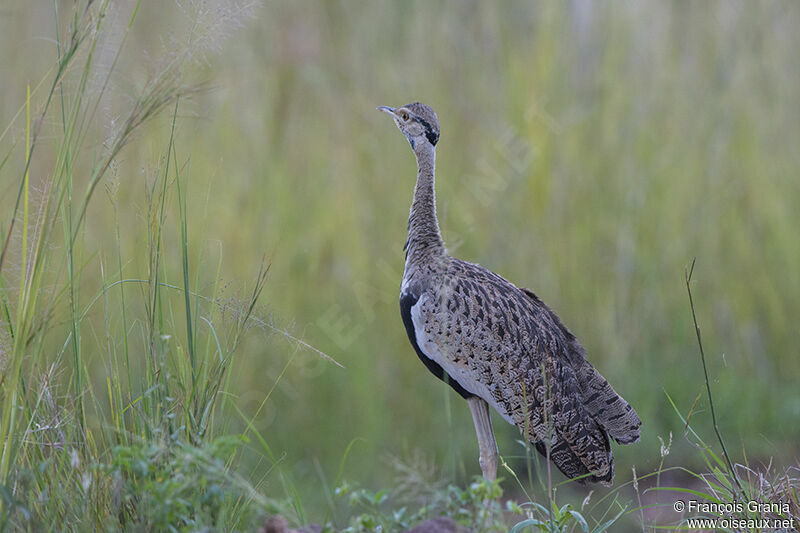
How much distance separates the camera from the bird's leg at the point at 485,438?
9.98 ft

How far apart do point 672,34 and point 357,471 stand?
2.84m

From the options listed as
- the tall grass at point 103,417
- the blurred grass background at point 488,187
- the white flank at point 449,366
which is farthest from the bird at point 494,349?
the blurred grass background at point 488,187

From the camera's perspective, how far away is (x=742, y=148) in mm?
4691

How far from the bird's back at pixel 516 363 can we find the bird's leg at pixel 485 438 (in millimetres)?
125

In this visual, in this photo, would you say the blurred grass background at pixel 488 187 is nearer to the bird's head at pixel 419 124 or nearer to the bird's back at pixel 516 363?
the bird's back at pixel 516 363

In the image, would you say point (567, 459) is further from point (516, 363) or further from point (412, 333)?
point (412, 333)

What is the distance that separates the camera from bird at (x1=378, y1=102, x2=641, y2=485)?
292 centimetres

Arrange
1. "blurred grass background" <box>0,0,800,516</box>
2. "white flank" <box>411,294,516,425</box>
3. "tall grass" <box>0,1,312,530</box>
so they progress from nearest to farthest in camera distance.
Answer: "tall grass" <box>0,1,312,530</box>, "white flank" <box>411,294,516,425</box>, "blurred grass background" <box>0,0,800,516</box>

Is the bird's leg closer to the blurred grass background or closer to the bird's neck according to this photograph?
the bird's neck

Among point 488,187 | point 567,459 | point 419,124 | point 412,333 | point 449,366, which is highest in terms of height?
point 419,124

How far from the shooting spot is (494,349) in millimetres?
2936

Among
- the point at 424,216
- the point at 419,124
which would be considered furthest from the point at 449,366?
the point at 419,124

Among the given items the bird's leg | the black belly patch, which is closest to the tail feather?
the bird's leg

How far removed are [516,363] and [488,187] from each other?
1643 millimetres
